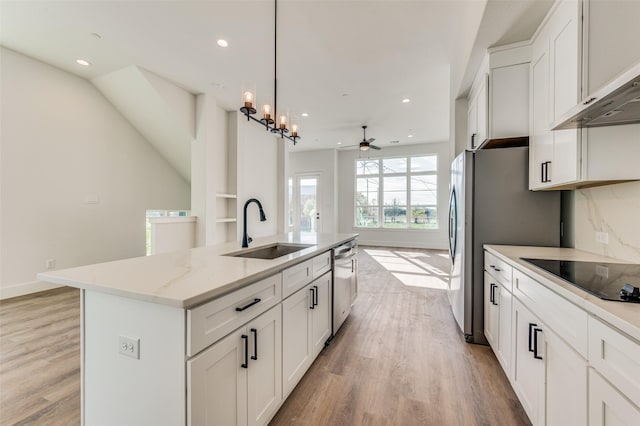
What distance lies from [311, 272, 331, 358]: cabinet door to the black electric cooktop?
1.39m

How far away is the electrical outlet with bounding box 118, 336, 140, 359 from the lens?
3.34ft

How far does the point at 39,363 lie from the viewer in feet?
6.66

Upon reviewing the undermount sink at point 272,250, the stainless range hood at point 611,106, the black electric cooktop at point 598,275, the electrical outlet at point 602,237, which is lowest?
the undermount sink at point 272,250

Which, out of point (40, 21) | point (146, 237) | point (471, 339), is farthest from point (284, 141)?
point (471, 339)

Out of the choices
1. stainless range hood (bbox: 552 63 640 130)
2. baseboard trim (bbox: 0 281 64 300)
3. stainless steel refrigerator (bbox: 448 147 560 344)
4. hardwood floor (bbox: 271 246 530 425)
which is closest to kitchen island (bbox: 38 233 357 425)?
hardwood floor (bbox: 271 246 530 425)

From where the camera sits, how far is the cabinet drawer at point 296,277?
61.4 inches

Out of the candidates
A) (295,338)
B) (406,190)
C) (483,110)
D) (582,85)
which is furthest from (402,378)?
(406,190)

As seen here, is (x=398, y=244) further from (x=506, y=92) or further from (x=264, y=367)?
(x=264, y=367)

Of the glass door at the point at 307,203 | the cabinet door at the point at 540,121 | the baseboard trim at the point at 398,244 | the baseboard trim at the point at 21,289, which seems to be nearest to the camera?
the cabinet door at the point at 540,121

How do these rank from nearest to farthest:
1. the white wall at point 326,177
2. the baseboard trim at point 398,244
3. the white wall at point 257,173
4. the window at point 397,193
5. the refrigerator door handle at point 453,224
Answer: the refrigerator door handle at point 453,224
the white wall at point 257,173
the baseboard trim at point 398,244
the window at point 397,193
the white wall at point 326,177

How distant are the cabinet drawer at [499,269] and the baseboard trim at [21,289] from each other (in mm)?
5563

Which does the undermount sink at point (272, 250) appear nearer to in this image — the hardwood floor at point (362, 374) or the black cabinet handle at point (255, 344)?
the black cabinet handle at point (255, 344)

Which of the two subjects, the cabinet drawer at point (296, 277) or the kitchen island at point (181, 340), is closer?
the kitchen island at point (181, 340)

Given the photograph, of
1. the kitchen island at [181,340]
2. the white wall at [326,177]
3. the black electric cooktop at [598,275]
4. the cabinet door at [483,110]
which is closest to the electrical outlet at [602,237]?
the black electric cooktop at [598,275]
